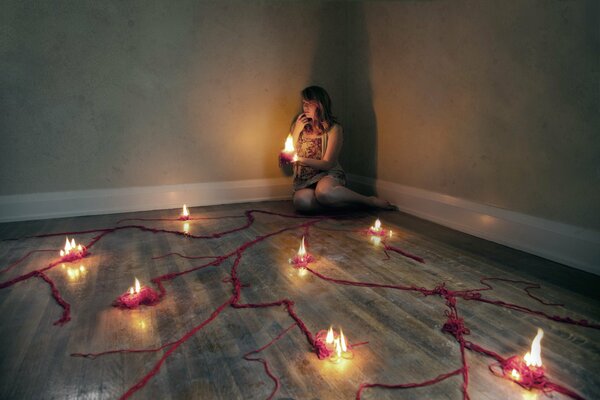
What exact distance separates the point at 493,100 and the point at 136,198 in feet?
9.77

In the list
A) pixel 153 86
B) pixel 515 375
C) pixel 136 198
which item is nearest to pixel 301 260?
pixel 515 375

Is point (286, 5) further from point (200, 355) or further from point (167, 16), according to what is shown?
point (200, 355)

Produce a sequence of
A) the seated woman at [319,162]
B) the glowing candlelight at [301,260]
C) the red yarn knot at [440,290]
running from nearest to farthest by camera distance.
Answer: the red yarn knot at [440,290] < the glowing candlelight at [301,260] < the seated woman at [319,162]

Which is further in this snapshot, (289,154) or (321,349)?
(289,154)

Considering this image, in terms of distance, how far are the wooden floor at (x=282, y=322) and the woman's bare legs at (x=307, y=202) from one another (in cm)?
67

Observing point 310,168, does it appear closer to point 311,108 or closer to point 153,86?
point 311,108

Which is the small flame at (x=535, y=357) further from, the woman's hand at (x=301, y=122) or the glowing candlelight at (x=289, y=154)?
the woman's hand at (x=301, y=122)

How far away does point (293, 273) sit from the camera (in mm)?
2260

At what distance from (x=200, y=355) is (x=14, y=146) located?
2.77 m

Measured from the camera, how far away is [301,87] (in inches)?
161

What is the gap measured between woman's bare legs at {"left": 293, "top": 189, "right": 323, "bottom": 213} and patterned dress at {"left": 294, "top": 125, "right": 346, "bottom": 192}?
114 millimetres

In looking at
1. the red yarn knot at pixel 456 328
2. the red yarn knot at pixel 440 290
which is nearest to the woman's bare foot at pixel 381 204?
the red yarn knot at pixel 440 290

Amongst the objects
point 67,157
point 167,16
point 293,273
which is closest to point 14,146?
point 67,157

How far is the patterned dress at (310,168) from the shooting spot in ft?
11.8
